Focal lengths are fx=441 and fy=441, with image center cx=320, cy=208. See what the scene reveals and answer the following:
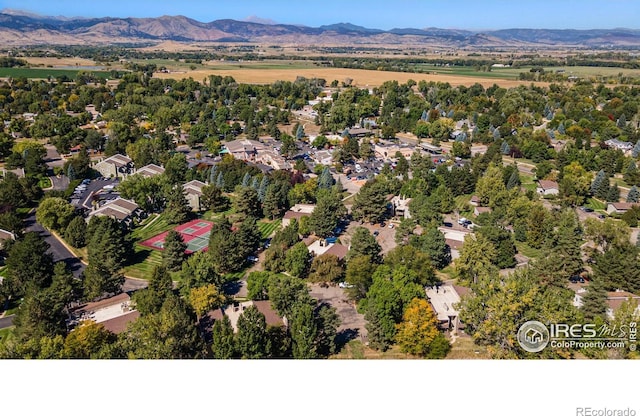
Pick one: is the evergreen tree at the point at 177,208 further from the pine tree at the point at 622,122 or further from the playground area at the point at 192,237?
the pine tree at the point at 622,122

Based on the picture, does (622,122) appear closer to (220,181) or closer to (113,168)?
(220,181)

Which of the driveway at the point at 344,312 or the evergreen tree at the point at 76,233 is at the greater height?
the evergreen tree at the point at 76,233

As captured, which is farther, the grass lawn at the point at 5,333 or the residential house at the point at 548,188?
the residential house at the point at 548,188

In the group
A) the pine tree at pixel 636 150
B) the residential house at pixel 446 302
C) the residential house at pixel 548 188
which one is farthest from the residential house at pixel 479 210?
the pine tree at pixel 636 150

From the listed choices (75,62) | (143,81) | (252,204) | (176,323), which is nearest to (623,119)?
(252,204)

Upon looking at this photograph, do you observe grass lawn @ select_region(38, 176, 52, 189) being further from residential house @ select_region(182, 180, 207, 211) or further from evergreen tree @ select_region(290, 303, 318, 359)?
evergreen tree @ select_region(290, 303, 318, 359)

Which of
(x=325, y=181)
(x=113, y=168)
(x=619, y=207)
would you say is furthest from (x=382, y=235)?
(x=113, y=168)

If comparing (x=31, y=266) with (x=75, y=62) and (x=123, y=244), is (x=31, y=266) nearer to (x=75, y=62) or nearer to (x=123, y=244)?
(x=123, y=244)

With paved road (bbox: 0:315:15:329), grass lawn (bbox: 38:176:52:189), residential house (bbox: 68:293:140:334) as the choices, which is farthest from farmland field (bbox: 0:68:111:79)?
residential house (bbox: 68:293:140:334)
